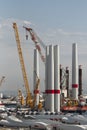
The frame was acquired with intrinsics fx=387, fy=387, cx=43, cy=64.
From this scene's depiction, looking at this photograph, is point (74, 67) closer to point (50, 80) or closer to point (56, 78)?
point (56, 78)

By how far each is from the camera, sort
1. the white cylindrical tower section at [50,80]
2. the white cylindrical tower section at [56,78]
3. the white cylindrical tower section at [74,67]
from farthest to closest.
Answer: the white cylindrical tower section at [74,67] < the white cylindrical tower section at [56,78] < the white cylindrical tower section at [50,80]

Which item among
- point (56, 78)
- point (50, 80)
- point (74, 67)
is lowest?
point (50, 80)

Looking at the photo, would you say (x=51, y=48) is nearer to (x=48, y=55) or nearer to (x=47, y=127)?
(x=48, y=55)

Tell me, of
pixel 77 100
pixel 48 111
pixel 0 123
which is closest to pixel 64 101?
pixel 77 100

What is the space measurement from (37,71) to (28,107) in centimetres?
1328

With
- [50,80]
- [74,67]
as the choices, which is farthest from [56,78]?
[74,67]

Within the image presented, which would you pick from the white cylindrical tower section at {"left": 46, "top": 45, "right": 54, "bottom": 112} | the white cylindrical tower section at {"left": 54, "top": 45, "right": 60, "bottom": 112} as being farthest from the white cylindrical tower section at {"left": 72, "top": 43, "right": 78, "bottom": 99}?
the white cylindrical tower section at {"left": 46, "top": 45, "right": 54, "bottom": 112}

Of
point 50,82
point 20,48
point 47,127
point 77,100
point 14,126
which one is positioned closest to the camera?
point 47,127

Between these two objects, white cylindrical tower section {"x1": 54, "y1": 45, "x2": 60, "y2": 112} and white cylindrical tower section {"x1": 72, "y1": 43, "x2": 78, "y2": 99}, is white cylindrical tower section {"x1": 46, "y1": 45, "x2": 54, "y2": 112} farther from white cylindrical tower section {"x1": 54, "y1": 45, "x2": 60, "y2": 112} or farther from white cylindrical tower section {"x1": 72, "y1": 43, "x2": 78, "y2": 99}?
white cylindrical tower section {"x1": 72, "y1": 43, "x2": 78, "y2": 99}

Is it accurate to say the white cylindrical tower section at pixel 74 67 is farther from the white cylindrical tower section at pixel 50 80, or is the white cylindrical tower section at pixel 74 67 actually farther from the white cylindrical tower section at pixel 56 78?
the white cylindrical tower section at pixel 50 80

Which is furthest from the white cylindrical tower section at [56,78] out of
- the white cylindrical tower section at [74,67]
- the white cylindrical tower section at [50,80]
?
the white cylindrical tower section at [74,67]

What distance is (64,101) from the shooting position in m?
142

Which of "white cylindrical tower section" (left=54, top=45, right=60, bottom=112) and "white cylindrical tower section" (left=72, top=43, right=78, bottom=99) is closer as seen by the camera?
"white cylindrical tower section" (left=54, top=45, right=60, bottom=112)

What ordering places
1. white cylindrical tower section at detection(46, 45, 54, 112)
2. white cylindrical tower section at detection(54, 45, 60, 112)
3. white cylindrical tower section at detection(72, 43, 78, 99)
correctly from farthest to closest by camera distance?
white cylindrical tower section at detection(72, 43, 78, 99) → white cylindrical tower section at detection(54, 45, 60, 112) → white cylindrical tower section at detection(46, 45, 54, 112)
